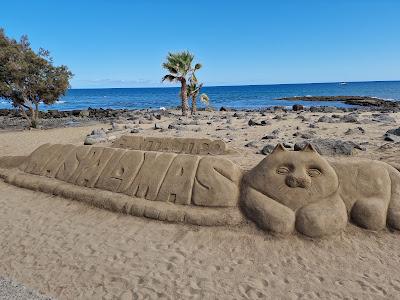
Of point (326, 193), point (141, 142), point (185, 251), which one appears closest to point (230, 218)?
point (185, 251)

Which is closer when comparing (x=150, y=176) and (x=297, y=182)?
(x=297, y=182)

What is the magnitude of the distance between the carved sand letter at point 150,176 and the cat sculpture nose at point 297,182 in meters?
2.55

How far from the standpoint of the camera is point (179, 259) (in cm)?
561

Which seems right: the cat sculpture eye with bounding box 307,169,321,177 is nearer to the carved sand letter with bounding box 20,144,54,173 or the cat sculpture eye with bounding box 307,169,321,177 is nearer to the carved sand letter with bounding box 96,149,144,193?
the carved sand letter with bounding box 96,149,144,193

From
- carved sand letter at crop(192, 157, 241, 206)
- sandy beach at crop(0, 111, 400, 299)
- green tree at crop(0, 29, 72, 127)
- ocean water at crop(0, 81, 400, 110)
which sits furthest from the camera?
ocean water at crop(0, 81, 400, 110)

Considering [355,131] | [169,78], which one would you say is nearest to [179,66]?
[169,78]

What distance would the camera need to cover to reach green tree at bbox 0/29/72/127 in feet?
67.8

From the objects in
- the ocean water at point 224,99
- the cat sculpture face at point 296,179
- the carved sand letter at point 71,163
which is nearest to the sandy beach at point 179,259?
the cat sculpture face at point 296,179

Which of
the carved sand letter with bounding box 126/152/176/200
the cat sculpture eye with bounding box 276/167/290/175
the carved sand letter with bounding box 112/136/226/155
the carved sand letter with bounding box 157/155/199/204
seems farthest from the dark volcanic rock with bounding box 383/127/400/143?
the carved sand letter with bounding box 126/152/176/200

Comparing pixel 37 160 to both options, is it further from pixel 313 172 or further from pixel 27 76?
pixel 27 76

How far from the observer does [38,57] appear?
21.4 meters

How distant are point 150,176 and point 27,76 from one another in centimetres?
1740

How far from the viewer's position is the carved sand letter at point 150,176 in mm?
7199

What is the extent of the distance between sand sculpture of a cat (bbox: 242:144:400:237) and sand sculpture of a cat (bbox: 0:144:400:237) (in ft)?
0.04
